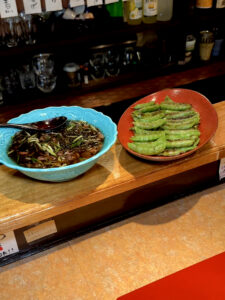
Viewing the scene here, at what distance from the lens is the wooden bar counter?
3.84 ft

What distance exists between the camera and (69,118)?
1.39 m

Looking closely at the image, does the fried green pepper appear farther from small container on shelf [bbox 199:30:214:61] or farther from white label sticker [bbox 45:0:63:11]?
small container on shelf [bbox 199:30:214:61]

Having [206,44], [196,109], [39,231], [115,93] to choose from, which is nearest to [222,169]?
[196,109]

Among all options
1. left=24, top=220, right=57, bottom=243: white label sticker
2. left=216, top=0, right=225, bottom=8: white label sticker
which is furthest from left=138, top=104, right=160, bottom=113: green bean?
left=216, top=0, right=225, bottom=8: white label sticker

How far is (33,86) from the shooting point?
2.82m

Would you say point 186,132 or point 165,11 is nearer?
point 186,132

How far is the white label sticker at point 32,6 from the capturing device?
2.19 m

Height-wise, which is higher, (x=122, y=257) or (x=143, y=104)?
(x=143, y=104)

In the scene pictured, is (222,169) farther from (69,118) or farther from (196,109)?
(69,118)

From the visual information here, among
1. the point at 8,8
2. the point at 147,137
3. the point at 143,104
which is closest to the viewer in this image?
the point at 147,137

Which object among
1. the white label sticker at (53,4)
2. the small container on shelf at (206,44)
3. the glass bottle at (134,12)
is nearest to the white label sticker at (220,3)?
the small container on shelf at (206,44)

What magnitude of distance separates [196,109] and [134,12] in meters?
1.49

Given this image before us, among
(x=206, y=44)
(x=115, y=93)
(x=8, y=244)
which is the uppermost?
(x=206, y=44)

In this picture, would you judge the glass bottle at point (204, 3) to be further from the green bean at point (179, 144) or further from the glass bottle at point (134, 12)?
the green bean at point (179, 144)
